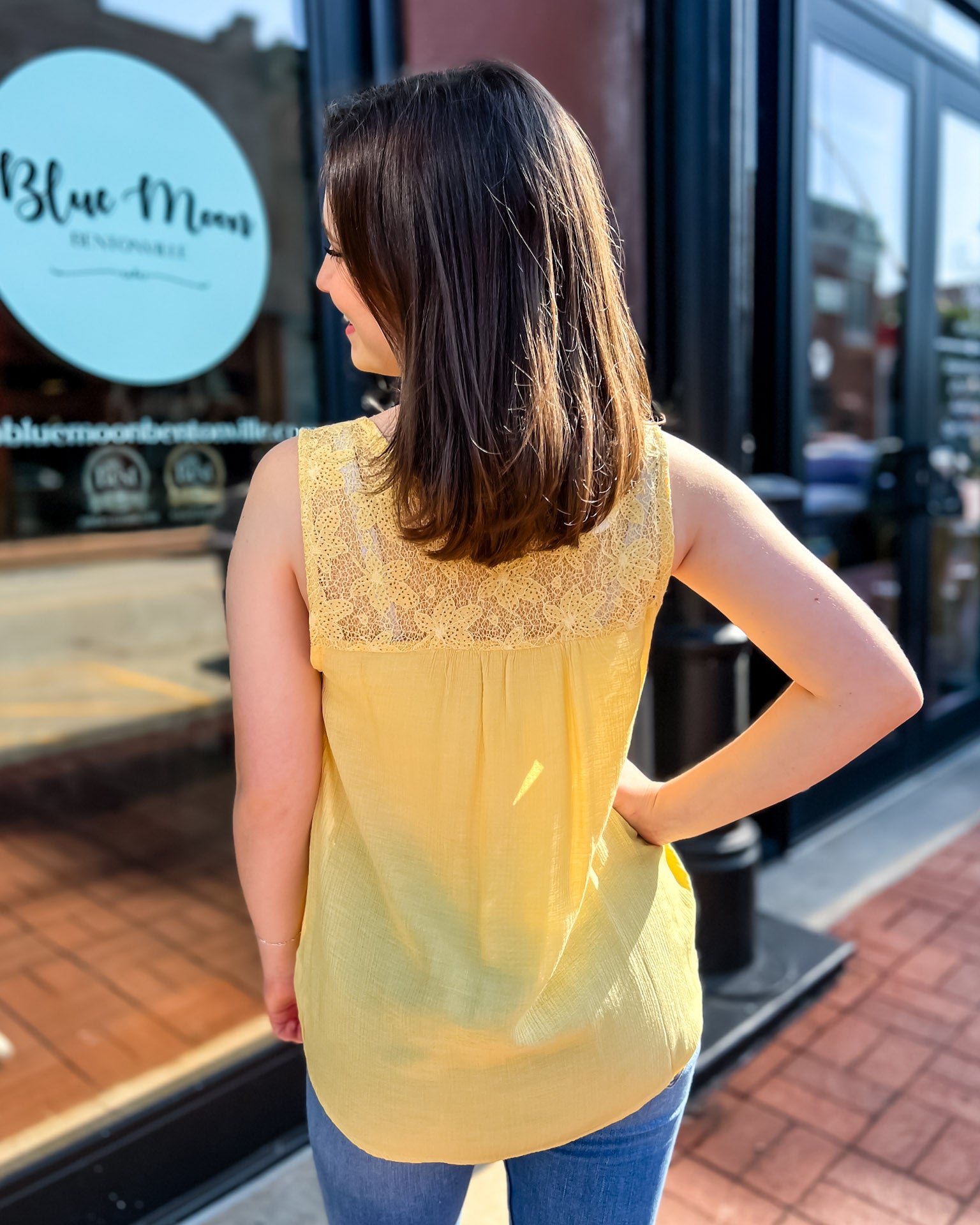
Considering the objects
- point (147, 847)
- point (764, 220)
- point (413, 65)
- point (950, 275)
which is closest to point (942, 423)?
point (950, 275)

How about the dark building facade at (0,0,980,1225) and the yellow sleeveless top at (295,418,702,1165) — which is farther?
the dark building facade at (0,0,980,1225)

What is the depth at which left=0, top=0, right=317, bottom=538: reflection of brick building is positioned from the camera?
5.90ft

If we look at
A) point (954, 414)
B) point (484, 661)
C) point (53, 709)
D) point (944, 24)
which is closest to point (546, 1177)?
point (484, 661)

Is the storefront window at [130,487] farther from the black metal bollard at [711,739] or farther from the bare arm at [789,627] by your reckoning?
the bare arm at [789,627]

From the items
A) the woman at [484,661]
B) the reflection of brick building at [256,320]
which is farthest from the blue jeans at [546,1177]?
the reflection of brick building at [256,320]

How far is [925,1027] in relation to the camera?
2627mm

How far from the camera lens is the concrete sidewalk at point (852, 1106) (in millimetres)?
2066

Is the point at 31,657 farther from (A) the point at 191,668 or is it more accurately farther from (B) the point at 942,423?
(B) the point at 942,423

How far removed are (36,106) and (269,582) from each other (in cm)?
135

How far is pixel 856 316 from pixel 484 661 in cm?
351

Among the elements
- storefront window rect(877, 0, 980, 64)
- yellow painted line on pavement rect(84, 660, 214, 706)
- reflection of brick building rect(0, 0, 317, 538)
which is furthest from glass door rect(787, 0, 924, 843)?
yellow painted line on pavement rect(84, 660, 214, 706)

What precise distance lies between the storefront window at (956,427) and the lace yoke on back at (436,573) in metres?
3.77

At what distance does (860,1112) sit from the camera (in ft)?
7.63

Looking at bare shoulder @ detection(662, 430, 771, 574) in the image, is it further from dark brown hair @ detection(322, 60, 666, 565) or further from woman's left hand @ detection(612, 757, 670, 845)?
woman's left hand @ detection(612, 757, 670, 845)
